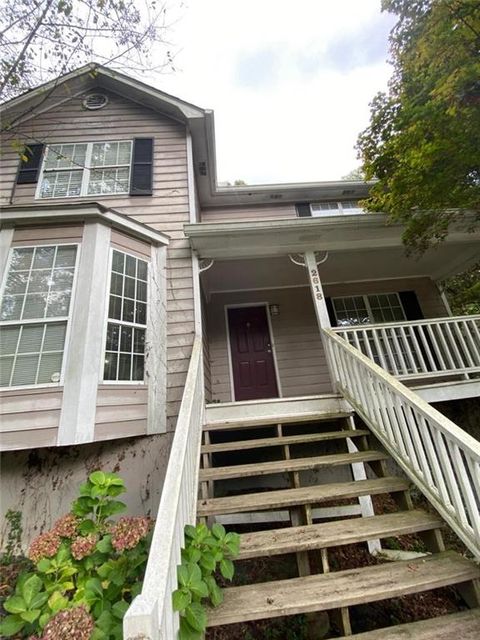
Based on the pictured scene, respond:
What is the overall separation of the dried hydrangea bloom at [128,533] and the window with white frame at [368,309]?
554 centimetres

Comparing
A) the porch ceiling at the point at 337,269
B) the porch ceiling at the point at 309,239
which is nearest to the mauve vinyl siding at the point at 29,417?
the porch ceiling at the point at 309,239

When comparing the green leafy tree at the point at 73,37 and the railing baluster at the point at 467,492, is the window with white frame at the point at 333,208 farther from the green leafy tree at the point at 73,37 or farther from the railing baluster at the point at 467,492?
the railing baluster at the point at 467,492

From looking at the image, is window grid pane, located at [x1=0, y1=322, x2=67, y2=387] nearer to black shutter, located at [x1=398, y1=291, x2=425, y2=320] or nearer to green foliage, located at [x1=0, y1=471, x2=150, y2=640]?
green foliage, located at [x1=0, y1=471, x2=150, y2=640]

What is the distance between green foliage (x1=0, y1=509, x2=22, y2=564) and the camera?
2916 mm

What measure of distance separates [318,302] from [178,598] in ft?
12.1

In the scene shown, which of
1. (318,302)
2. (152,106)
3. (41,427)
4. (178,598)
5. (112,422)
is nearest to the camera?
(178,598)

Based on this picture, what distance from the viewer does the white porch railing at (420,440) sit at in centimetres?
183

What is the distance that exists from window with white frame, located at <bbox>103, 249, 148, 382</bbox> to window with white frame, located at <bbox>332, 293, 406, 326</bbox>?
169 inches

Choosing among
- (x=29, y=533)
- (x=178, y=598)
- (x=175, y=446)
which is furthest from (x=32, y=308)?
(x=178, y=598)

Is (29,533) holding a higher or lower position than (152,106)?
lower

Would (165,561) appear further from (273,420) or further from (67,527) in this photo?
(273,420)

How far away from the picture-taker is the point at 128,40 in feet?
13.0

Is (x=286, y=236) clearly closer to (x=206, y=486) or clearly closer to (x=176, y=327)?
(x=176, y=327)

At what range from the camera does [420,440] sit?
2354mm
